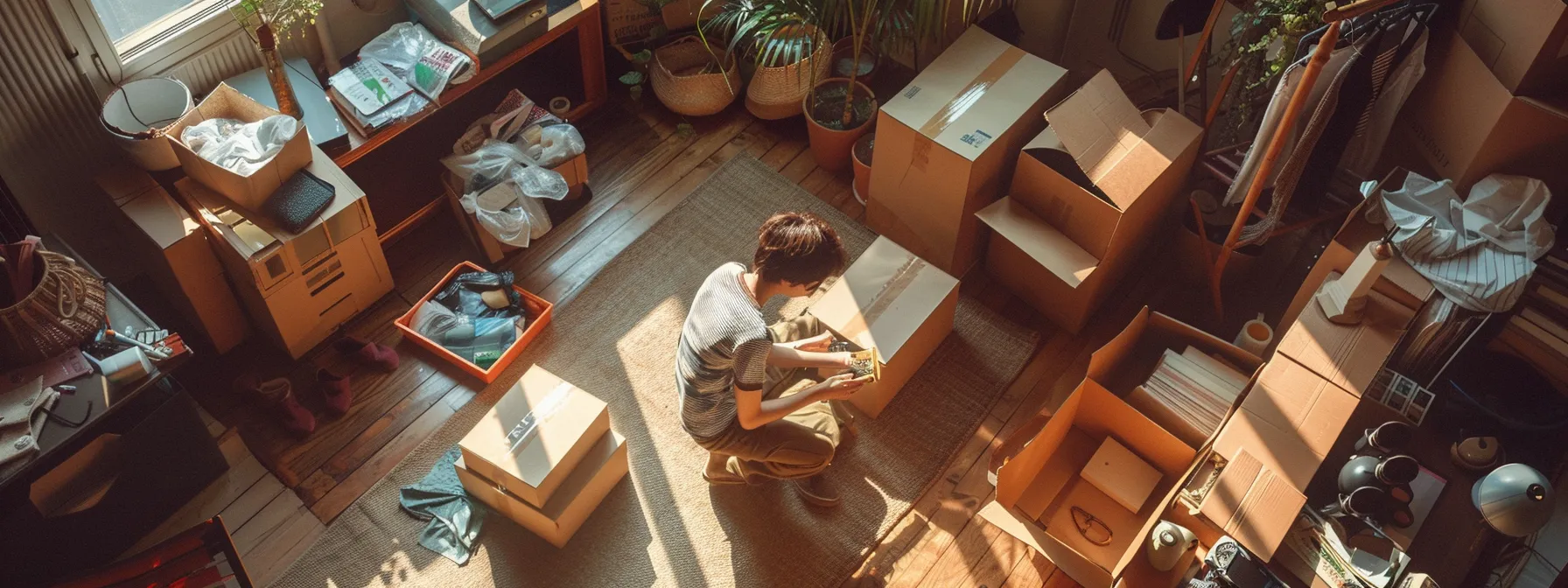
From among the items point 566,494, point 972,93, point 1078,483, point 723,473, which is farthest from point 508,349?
point 1078,483

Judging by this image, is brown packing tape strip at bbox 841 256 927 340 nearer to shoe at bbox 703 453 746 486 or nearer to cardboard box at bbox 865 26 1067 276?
cardboard box at bbox 865 26 1067 276

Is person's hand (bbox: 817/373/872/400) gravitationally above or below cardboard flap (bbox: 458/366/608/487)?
above

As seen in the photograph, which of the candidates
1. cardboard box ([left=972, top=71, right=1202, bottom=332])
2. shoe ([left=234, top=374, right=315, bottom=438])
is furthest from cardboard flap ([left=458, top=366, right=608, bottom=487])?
cardboard box ([left=972, top=71, right=1202, bottom=332])

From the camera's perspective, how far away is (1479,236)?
255 cm

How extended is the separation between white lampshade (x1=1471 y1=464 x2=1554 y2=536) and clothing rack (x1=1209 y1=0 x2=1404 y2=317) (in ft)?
2.94

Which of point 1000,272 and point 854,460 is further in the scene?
point 1000,272

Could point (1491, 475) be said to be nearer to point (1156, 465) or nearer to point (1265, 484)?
point (1265, 484)

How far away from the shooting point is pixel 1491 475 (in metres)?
2.29

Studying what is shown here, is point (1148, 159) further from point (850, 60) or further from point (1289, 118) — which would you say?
point (850, 60)

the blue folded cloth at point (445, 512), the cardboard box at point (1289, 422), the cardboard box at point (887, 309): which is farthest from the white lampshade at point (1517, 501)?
the blue folded cloth at point (445, 512)

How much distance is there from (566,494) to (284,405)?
91 centimetres

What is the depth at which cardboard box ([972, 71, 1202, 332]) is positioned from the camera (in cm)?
291

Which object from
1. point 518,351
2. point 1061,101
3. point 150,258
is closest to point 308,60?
point 150,258

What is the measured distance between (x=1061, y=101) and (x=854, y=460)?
1.20 m
